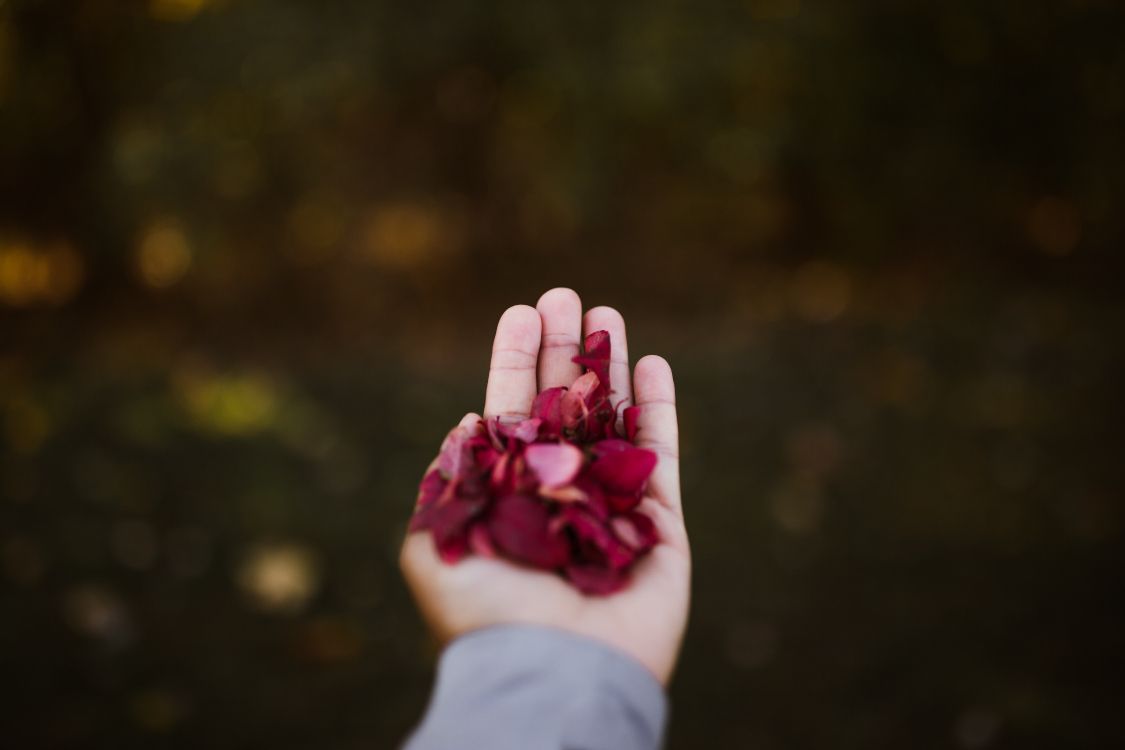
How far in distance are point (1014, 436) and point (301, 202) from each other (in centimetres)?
344

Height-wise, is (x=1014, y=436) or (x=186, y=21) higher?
(x=186, y=21)

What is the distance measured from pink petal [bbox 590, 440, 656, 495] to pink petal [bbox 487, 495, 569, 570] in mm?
Answer: 128

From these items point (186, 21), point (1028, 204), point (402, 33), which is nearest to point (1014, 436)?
point (1028, 204)

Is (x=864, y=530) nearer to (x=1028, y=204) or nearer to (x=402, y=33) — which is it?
(x=1028, y=204)

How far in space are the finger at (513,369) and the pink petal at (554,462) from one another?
28 cm

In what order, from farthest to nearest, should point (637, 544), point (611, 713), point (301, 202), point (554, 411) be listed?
point (301, 202), point (554, 411), point (637, 544), point (611, 713)

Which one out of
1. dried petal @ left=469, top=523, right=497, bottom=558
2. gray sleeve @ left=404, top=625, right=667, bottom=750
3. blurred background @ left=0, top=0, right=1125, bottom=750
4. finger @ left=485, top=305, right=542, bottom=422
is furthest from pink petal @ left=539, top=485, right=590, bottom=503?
blurred background @ left=0, top=0, right=1125, bottom=750

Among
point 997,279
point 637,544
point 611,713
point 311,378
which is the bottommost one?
point 611,713

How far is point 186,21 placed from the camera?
12.8 ft

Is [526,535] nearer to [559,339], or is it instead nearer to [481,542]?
[481,542]

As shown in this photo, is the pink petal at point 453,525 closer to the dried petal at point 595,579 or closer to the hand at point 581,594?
the hand at point 581,594

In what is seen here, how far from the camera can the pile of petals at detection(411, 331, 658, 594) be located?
125 cm

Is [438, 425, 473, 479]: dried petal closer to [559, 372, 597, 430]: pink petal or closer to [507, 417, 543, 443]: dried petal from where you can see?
[507, 417, 543, 443]: dried petal

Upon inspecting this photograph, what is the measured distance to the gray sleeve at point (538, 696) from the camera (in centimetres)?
102
